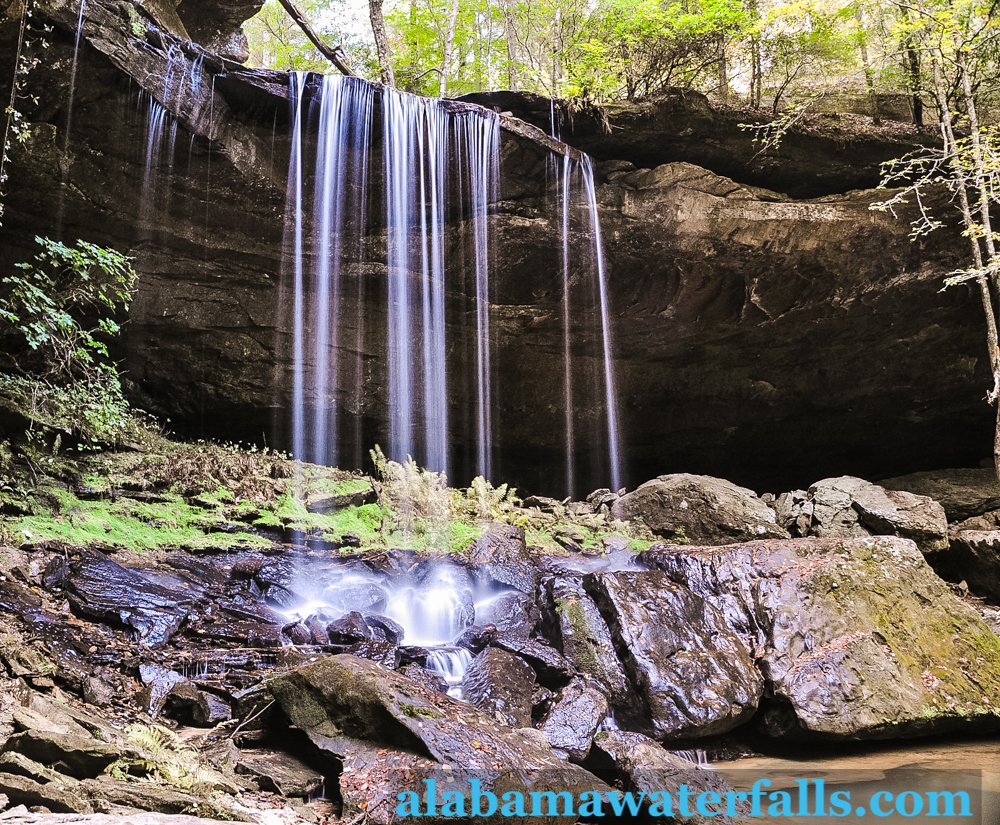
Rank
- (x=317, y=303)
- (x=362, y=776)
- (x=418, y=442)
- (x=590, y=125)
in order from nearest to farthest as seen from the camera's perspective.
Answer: (x=362, y=776) < (x=590, y=125) < (x=317, y=303) < (x=418, y=442)

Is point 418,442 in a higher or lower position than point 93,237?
lower

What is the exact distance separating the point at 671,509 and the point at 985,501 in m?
6.63

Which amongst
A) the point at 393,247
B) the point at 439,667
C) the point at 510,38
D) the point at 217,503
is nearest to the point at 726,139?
the point at 393,247

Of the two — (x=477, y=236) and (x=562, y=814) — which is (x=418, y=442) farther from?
(x=562, y=814)

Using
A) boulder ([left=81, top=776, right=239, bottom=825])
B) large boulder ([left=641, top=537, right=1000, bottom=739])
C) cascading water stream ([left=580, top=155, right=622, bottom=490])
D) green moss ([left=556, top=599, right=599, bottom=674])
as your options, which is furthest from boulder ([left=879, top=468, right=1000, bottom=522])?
boulder ([left=81, top=776, right=239, bottom=825])

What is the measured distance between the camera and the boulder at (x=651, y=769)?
3.87 metres

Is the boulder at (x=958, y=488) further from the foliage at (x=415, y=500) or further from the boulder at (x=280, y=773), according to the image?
the boulder at (x=280, y=773)

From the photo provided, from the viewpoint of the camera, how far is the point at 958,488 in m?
12.4

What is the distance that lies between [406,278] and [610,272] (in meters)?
3.67

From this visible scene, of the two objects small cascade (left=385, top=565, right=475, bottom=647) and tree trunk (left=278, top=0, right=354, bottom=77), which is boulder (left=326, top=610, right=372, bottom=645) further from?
tree trunk (left=278, top=0, right=354, bottom=77)

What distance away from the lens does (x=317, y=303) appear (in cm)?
1121

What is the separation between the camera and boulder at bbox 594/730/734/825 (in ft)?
12.7

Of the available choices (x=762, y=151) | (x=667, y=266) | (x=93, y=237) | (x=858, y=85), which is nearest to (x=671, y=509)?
(x=667, y=266)

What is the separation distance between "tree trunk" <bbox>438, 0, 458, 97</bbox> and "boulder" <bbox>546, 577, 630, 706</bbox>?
40.9 ft
